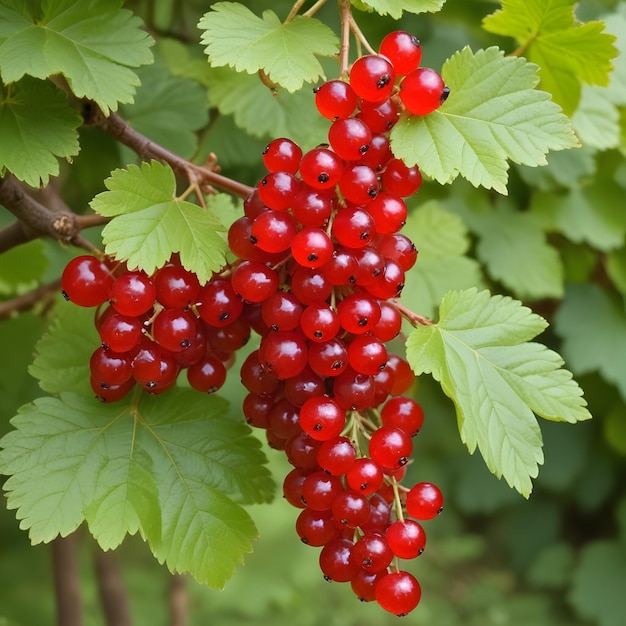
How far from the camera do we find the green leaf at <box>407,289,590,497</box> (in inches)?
24.0

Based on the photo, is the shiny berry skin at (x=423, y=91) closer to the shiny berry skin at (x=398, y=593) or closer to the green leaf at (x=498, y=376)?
the green leaf at (x=498, y=376)

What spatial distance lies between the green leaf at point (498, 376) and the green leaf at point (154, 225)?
19 centimetres

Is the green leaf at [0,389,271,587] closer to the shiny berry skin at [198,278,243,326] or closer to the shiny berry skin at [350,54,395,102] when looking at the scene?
the shiny berry skin at [198,278,243,326]

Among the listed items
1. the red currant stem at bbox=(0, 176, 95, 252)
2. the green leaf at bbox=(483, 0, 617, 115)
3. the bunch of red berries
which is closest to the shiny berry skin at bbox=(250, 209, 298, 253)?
the bunch of red berries

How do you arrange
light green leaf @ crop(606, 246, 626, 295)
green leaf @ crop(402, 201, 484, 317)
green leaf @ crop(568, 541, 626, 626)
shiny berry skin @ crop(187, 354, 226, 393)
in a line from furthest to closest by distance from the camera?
1. green leaf @ crop(568, 541, 626, 626)
2. light green leaf @ crop(606, 246, 626, 295)
3. green leaf @ crop(402, 201, 484, 317)
4. shiny berry skin @ crop(187, 354, 226, 393)

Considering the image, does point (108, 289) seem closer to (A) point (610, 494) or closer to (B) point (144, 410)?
(B) point (144, 410)

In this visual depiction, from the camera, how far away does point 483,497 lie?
7.53ft

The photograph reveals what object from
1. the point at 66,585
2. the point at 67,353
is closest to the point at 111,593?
the point at 66,585

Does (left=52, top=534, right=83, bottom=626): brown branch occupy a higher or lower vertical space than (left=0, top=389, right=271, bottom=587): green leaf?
lower

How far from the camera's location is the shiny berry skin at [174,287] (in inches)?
24.1

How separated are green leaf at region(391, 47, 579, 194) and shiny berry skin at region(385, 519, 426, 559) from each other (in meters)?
0.28

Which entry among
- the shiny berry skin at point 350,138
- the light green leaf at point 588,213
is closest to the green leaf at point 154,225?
the shiny berry skin at point 350,138

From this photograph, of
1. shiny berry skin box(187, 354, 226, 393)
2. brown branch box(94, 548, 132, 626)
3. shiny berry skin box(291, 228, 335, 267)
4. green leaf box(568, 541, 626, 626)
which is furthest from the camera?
green leaf box(568, 541, 626, 626)

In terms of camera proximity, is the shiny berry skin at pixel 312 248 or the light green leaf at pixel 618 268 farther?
the light green leaf at pixel 618 268
